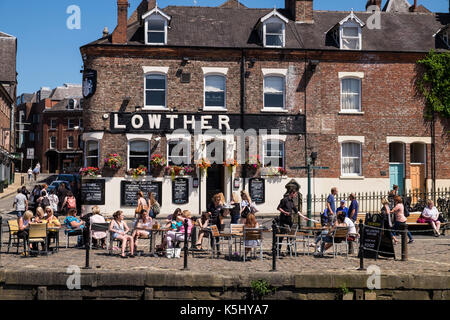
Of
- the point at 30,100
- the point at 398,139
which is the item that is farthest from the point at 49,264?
the point at 30,100

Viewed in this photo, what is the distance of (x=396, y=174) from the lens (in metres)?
25.3

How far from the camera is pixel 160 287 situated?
10.8 meters

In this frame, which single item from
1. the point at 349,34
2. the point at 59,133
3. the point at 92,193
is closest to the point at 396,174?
the point at 349,34

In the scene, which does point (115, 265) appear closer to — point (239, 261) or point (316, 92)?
point (239, 261)

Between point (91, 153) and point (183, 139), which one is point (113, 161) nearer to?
point (91, 153)

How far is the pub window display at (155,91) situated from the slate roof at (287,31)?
1624mm

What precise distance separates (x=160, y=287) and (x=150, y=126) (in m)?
13.6

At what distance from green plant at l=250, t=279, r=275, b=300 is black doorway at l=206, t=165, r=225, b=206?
13715mm

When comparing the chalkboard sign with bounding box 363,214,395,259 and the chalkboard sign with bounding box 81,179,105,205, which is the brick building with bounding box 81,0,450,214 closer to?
the chalkboard sign with bounding box 81,179,105,205

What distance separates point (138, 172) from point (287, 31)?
10085 millimetres

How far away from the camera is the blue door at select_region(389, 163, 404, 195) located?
82.9 ft

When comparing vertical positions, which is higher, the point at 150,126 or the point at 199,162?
the point at 150,126

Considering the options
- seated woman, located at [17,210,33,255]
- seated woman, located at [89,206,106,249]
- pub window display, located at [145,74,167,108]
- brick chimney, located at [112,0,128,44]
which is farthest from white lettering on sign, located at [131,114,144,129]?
seated woman, located at [17,210,33,255]

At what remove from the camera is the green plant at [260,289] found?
35.0ft
